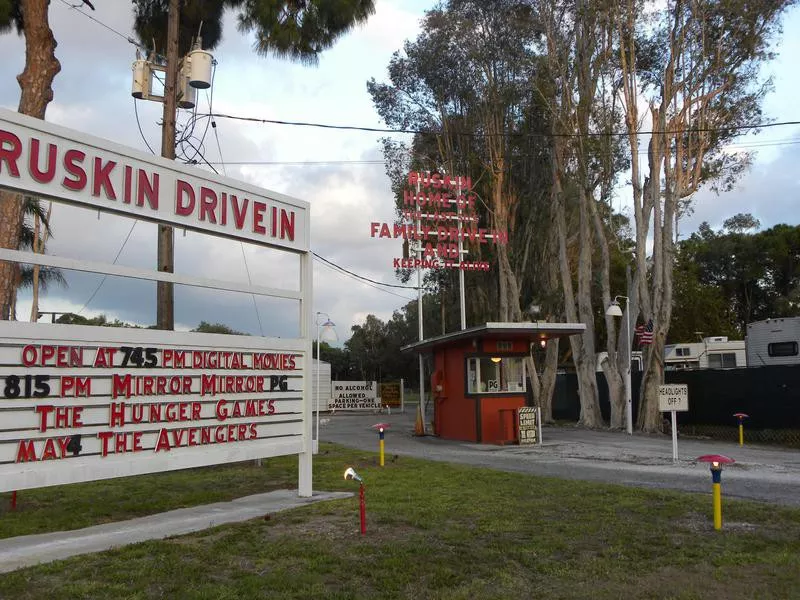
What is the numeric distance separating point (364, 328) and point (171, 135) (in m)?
59.0

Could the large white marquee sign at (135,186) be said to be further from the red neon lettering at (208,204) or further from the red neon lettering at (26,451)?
the red neon lettering at (26,451)

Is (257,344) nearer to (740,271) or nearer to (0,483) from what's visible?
(0,483)

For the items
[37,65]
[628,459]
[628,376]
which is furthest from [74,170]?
[628,376]

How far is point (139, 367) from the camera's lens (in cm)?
798

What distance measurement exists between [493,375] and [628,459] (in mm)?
5583

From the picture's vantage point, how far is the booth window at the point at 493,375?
64.9 feet

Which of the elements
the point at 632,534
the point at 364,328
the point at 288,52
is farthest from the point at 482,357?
the point at 364,328

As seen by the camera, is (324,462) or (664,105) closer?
(324,462)

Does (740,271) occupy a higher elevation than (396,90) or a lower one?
lower

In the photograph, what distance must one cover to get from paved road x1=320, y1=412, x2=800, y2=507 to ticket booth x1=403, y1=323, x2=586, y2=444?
2.48ft

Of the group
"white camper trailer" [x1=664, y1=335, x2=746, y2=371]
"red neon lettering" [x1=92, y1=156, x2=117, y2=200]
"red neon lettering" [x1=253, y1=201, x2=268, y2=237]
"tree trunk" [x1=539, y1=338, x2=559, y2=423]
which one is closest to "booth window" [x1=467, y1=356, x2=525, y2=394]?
"tree trunk" [x1=539, y1=338, x2=559, y2=423]

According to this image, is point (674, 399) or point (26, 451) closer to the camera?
point (26, 451)

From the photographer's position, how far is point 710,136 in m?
24.2

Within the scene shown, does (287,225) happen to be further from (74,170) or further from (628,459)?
(628,459)
